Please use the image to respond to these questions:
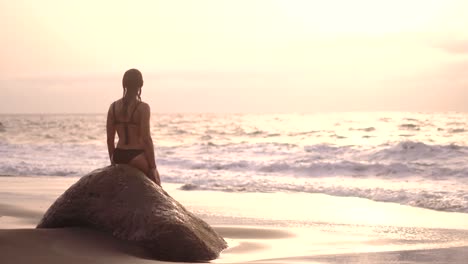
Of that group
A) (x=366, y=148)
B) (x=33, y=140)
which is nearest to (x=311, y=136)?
(x=366, y=148)

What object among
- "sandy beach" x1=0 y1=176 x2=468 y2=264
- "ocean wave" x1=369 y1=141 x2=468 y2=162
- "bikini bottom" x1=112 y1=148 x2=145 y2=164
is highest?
"ocean wave" x1=369 y1=141 x2=468 y2=162

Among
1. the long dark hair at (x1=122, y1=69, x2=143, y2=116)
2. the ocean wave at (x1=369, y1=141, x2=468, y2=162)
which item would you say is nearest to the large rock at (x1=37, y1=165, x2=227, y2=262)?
the long dark hair at (x1=122, y1=69, x2=143, y2=116)

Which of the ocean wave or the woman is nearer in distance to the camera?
the woman

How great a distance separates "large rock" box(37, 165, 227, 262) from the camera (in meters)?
7.13

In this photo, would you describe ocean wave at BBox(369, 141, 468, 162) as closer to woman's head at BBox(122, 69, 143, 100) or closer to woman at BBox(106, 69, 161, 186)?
woman at BBox(106, 69, 161, 186)

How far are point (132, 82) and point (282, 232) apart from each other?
360 cm

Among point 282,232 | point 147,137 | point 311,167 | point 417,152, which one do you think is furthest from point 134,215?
point 417,152

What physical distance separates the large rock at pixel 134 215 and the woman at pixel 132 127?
232 millimetres

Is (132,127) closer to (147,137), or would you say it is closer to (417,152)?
(147,137)

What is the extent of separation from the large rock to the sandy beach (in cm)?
15

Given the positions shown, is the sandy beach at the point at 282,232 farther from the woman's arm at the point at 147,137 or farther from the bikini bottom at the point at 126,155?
the woman's arm at the point at 147,137

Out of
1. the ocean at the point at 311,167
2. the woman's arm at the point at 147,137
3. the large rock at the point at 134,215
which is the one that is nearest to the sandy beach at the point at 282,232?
the large rock at the point at 134,215

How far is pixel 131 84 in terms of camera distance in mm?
7516

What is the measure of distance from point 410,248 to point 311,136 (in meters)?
30.7
